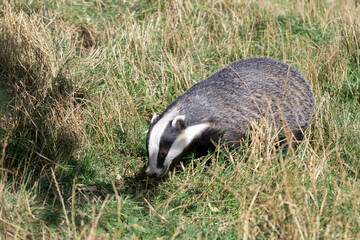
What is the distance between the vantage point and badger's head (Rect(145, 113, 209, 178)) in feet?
12.1

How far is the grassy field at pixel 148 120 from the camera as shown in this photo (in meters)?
3.02

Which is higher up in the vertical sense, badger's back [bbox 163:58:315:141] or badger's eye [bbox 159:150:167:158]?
badger's back [bbox 163:58:315:141]

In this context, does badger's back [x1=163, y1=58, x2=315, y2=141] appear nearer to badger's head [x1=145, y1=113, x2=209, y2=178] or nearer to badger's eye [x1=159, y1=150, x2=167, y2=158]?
badger's head [x1=145, y1=113, x2=209, y2=178]

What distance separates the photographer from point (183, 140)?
3832 millimetres

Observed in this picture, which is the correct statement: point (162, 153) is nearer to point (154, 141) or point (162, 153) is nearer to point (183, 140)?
point (154, 141)

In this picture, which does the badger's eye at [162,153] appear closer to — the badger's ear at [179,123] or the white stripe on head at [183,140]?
the white stripe on head at [183,140]

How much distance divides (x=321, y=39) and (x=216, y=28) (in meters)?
1.39

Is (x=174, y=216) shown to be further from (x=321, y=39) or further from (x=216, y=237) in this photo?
(x=321, y=39)

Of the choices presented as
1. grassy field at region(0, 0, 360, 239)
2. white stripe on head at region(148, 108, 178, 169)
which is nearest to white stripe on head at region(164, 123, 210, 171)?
white stripe on head at region(148, 108, 178, 169)

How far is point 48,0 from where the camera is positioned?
5832 millimetres

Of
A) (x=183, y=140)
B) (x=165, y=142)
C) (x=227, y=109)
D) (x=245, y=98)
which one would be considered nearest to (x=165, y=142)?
(x=165, y=142)

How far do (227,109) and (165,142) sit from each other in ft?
2.56

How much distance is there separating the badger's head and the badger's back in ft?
0.69

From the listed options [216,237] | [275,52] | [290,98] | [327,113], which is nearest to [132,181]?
[216,237]
